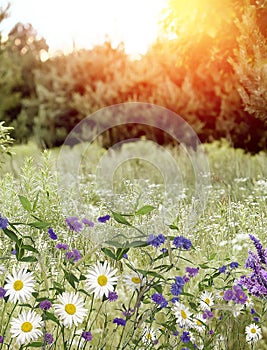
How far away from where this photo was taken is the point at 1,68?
15367mm

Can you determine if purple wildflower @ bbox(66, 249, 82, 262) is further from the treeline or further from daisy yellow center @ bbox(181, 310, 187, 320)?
the treeline

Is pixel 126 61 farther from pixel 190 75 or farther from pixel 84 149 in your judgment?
pixel 84 149

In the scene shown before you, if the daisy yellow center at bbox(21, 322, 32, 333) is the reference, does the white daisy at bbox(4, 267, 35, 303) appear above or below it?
above

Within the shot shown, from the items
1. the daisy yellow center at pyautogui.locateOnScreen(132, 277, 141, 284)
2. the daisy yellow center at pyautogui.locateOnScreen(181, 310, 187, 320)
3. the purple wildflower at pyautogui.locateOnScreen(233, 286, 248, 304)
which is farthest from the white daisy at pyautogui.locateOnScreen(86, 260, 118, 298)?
the purple wildflower at pyautogui.locateOnScreen(233, 286, 248, 304)

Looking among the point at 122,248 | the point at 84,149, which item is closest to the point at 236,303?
the point at 122,248

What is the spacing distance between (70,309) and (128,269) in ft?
4.54

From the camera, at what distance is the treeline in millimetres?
8680

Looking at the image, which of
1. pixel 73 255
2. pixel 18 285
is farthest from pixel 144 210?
pixel 18 285

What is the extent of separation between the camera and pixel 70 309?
79.0 inches

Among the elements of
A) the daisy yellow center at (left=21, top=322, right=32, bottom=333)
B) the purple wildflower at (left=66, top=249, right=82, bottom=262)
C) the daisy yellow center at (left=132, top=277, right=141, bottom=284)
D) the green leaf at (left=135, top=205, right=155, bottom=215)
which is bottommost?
the daisy yellow center at (left=21, top=322, right=32, bottom=333)

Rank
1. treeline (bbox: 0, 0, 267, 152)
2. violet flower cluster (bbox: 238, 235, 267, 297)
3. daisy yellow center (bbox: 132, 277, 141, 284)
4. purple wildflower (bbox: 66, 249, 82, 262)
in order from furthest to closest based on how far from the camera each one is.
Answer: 1. treeline (bbox: 0, 0, 267, 152)
2. violet flower cluster (bbox: 238, 235, 267, 297)
3. purple wildflower (bbox: 66, 249, 82, 262)
4. daisy yellow center (bbox: 132, 277, 141, 284)

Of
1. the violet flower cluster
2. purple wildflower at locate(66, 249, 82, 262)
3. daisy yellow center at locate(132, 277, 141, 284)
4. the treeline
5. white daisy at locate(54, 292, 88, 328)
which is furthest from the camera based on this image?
the treeline

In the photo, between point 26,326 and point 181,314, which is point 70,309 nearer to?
point 26,326

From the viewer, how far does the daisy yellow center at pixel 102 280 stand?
2055mm
